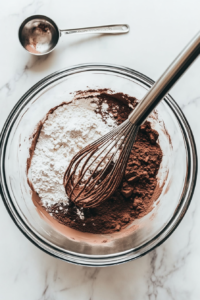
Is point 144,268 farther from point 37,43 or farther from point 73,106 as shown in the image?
point 37,43

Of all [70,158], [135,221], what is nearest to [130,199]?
[135,221]

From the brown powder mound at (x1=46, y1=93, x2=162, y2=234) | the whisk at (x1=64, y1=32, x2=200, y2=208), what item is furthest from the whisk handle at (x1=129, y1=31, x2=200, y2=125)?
the brown powder mound at (x1=46, y1=93, x2=162, y2=234)

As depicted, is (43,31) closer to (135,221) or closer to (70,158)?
(70,158)

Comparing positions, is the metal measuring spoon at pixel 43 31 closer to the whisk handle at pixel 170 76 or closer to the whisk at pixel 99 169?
the whisk at pixel 99 169

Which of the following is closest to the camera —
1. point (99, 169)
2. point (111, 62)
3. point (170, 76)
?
point (170, 76)

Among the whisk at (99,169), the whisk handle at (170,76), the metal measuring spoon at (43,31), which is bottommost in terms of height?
the whisk at (99,169)

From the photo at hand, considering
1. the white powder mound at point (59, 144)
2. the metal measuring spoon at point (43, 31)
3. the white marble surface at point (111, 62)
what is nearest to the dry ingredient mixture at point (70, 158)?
the white powder mound at point (59, 144)
